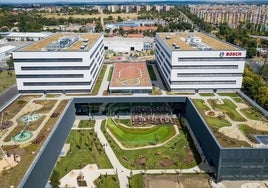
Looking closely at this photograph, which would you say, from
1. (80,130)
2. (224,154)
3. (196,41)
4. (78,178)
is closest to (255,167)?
(224,154)

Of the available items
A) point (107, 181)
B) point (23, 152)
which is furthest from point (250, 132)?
point (23, 152)

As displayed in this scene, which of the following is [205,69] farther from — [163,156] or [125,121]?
[163,156]

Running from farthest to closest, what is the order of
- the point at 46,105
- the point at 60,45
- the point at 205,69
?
1. the point at 60,45
2. the point at 205,69
3. the point at 46,105

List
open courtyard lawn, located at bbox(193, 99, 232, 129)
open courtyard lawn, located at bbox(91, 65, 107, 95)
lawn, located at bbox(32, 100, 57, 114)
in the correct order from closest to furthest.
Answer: open courtyard lawn, located at bbox(193, 99, 232, 129)
lawn, located at bbox(32, 100, 57, 114)
open courtyard lawn, located at bbox(91, 65, 107, 95)

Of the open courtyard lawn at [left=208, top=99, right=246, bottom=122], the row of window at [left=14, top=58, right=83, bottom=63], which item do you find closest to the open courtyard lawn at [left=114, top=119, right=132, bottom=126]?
the row of window at [left=14, top=58, right=83, bottom=63]

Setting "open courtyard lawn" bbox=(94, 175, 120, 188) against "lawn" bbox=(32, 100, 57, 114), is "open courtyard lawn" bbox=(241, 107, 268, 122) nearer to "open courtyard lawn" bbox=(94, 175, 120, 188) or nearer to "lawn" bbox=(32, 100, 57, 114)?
"open courtyard lawn" bbox=(94, 175, 120, 188)

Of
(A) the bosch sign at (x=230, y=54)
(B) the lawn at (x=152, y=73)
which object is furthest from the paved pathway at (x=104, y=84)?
(A) the bosch sign at (x=230, y=54)
